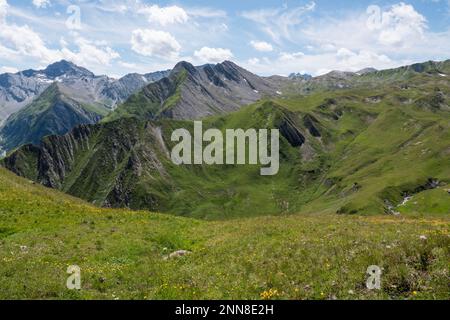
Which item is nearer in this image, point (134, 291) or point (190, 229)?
point (134, 291)

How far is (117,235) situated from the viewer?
97.6ft

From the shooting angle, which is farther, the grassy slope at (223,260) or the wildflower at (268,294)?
the grassy slope at (223,260)

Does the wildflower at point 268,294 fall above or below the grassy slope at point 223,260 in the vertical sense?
below

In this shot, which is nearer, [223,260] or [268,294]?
[268,294]

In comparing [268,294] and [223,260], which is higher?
[223,260]

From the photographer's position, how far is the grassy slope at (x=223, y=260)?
1678 cm

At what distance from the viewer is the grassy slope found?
1678cm

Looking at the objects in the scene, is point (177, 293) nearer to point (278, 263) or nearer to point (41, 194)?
point (278, 263)

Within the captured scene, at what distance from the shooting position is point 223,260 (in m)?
22.5

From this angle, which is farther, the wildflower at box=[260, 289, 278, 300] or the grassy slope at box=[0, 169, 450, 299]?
the grassy slope at box=[0, 169, 450, 299]

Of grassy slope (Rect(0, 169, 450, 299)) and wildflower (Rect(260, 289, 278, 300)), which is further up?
grassy slope (Rect(0, 169, 450, 299))
